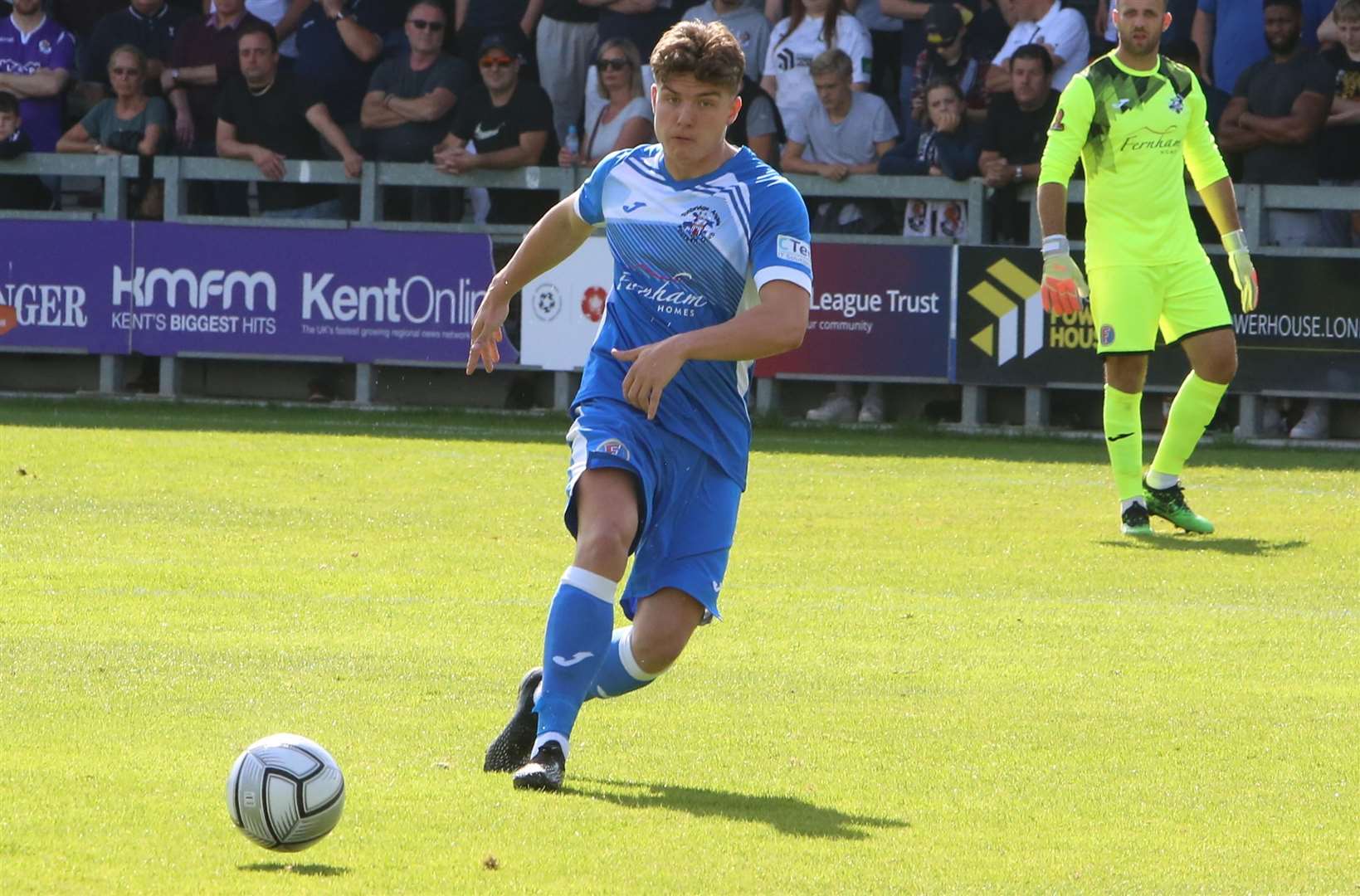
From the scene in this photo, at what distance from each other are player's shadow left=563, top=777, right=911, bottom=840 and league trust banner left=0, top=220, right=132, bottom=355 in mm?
14231

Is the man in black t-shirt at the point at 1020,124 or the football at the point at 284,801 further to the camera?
the man in black t-shirt at the point at 1020,124

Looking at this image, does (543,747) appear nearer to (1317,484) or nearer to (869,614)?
(869,614)

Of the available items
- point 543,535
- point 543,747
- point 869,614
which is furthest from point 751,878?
point 543,535

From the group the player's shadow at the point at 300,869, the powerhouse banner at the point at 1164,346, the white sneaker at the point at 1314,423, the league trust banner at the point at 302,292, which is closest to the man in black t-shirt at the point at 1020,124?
the powerhouse banner at the point at 1164,346

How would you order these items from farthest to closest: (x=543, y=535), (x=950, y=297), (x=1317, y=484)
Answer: (x=950, y=297), (x=1317, y=484), (x=543, y=535)

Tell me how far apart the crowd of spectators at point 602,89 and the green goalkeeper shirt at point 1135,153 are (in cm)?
514

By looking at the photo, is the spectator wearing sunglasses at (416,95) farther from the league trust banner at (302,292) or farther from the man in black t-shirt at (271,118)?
the league trust banner at (302,292)

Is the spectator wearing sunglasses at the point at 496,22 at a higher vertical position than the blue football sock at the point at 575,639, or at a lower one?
higher

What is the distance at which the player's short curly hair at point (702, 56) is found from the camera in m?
5.73

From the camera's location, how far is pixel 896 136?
60.3ft

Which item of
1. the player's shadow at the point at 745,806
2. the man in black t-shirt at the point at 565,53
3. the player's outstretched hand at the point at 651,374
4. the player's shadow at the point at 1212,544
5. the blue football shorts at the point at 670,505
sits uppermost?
the man in black t-shirt at the point at 565,53

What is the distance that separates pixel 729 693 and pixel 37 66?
1518cm

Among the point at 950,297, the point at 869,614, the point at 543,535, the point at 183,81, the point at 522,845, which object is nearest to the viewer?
the point at 522,845

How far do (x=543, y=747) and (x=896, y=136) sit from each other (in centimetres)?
1338
